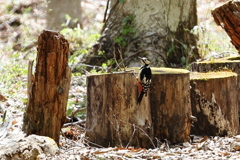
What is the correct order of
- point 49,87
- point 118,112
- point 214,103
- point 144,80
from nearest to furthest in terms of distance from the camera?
point 49,87 < point 144,80 < point 118,112 < point 214,103

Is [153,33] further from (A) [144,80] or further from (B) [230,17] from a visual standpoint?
(A) [144,80]

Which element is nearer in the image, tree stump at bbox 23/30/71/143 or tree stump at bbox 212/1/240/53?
tree stump at bbox 23/30/71/143

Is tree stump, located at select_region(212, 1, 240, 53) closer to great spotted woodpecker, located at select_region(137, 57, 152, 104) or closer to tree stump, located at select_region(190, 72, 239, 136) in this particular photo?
tree stump, located at select_region(190, 72, 239, 136)

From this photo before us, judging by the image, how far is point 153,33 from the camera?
840cm

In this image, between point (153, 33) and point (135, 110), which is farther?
point (153, 33)

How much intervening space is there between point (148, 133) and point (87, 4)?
1213 cm

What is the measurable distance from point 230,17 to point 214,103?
1065mm

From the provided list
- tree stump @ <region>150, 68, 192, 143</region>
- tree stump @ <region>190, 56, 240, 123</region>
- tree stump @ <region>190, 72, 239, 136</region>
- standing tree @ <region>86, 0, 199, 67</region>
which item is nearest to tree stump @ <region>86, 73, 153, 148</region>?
tree stump @ <region>150, 68, 192, 143</region>

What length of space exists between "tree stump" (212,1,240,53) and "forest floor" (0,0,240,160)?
1153 mm

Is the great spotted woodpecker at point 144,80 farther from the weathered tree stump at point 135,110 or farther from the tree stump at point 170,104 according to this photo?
the tree stump at point 170,104

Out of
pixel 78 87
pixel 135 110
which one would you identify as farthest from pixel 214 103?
pixel 78 87

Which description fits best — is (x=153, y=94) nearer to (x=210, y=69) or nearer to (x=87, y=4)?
(x=210, y=69)

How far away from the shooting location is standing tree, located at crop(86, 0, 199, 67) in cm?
834

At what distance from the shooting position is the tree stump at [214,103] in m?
5.15
